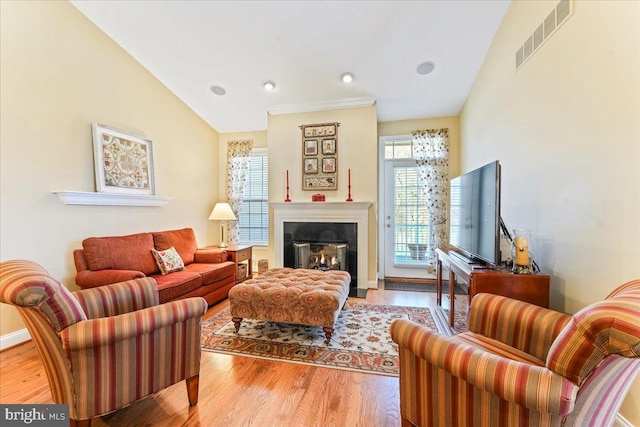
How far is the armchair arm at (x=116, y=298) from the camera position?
1708 mm

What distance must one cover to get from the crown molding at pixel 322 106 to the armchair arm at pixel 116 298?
130 inches

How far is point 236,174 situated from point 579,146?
4772 millimetres

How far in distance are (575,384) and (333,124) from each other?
13.0ft

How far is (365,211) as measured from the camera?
413 cm

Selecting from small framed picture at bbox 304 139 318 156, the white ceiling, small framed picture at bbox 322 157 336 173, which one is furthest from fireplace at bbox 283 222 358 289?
the white ceiling

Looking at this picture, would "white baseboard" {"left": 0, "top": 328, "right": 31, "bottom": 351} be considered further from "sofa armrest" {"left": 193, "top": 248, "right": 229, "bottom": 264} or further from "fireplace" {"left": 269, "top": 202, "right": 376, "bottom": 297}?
"fireplace" {"left": 269, "top": 202, "right": 376, "bottom": 297}

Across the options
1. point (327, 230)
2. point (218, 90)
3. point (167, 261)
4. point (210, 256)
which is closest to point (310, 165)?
point (327, 230)

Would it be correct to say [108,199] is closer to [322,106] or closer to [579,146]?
[322,106]

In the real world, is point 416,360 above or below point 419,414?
above

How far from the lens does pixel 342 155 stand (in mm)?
4289

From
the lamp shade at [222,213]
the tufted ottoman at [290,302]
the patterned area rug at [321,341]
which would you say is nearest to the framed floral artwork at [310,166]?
the lamp shade at [222,213]

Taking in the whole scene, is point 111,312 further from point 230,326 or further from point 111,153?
point 111,153

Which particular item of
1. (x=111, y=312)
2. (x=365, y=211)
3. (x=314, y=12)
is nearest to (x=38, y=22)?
(x=314, y=12)

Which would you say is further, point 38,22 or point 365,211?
point 365,211
